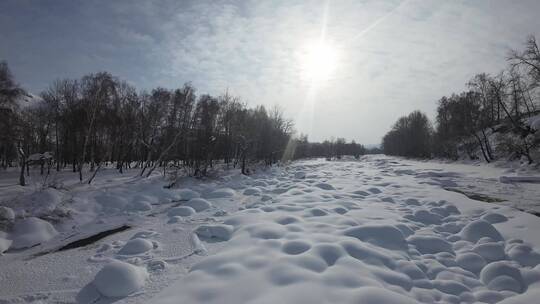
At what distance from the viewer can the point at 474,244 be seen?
5.24m

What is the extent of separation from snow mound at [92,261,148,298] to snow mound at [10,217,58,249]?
12.2 feet

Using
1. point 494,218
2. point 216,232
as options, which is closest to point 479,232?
point 494,218

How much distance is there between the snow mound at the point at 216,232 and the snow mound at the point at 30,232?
394 centimetres

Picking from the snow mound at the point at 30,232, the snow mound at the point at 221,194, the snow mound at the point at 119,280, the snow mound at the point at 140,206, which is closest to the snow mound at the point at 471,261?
the snow mound at the point at 119,280

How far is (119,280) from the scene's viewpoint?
3.57m

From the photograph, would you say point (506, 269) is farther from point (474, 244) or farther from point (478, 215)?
point (478, 215)

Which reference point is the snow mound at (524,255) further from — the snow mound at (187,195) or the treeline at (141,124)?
the treeline at (141,124)

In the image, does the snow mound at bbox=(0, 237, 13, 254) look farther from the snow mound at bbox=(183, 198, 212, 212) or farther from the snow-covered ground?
A: the snow mound at bbox=(183, 198, 212, 212)

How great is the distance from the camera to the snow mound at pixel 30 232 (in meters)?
5.89

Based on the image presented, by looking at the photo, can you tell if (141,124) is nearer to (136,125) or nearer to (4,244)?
(136,125)

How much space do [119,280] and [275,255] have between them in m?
2.45

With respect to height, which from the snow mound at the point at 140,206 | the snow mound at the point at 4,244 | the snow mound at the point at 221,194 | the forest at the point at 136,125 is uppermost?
the forest at the point at 136,125

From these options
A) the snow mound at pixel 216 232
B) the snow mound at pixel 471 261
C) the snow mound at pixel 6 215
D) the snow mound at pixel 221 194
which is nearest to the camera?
the snow mound at pixel 471 261

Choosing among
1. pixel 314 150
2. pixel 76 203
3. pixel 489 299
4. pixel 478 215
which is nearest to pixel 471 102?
pixel 478 215
